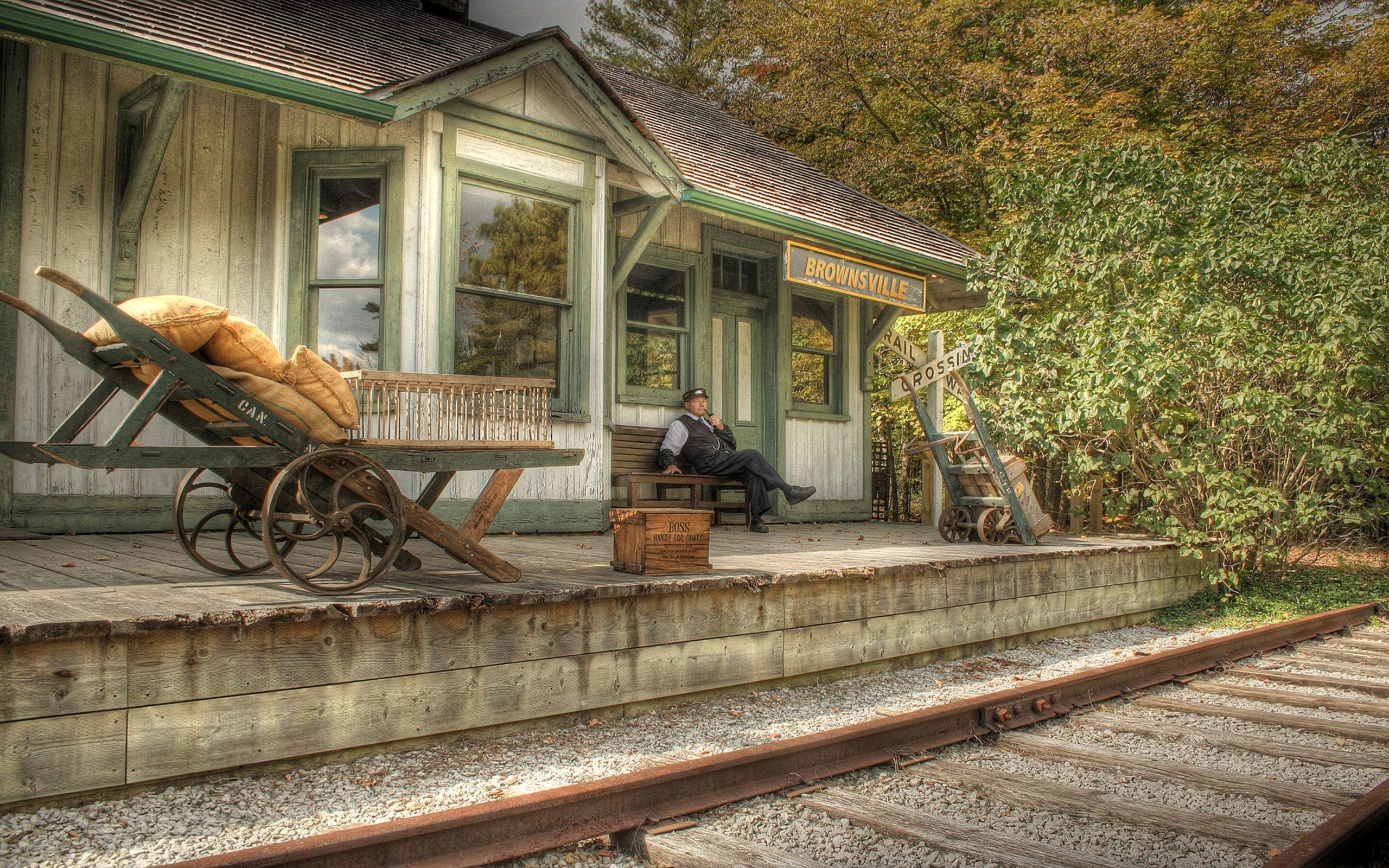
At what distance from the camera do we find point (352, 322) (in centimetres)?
689

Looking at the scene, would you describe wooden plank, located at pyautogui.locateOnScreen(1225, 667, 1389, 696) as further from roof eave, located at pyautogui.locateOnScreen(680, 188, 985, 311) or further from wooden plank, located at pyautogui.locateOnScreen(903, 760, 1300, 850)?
roof eave, located at pyautogui.locateOnScreen(680, 188, 985, 311)

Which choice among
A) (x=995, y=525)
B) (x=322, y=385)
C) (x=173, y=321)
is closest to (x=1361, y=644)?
(x=995, y=525)

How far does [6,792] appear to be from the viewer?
9.29 ft

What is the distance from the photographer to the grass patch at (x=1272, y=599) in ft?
27.4

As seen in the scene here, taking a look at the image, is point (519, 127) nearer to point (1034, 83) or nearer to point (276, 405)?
point (276, 405)

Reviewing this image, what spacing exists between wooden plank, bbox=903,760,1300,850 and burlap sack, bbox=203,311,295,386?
3031 millimetres

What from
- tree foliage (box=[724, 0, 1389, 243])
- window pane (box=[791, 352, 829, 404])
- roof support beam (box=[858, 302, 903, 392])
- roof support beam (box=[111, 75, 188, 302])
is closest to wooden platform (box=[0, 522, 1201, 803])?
roof support beam (box=[111, 75, 188, 302])

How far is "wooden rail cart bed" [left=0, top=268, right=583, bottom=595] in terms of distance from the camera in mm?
3578

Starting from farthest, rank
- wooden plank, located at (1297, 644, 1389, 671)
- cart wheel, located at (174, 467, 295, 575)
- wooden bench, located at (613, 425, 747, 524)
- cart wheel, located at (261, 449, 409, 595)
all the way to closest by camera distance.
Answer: wooden bench, located at (613, 425, 747, 524)
wooden plank, located at (1297, 644, 1389, 671)
cart wheel, located at (174, 467, 295, 575)
cart wheel, located at (261, 449, 409, 595)

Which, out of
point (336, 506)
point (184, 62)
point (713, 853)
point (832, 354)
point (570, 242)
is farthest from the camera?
point (832, 354)

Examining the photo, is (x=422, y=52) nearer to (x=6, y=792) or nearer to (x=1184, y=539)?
(x=6, y=792)

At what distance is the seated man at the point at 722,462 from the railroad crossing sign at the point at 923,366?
1.27 metres

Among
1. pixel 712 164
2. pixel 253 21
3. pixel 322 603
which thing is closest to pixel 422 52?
pixel 253 21

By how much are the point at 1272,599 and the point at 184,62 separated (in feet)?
31.2
